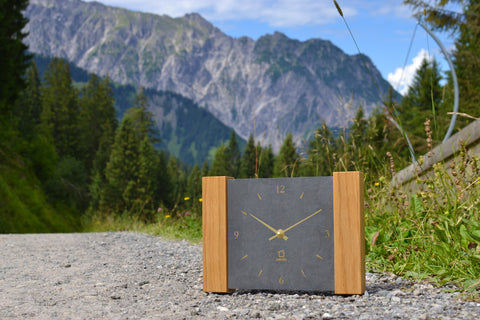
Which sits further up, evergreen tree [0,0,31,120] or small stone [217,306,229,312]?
evergreen tree [0,0,31,120]

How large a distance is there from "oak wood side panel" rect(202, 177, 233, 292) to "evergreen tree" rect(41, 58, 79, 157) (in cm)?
3745

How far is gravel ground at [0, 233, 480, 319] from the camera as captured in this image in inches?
96.3

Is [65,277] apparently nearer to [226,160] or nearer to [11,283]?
[11,283]

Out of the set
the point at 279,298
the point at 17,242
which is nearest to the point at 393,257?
the point at 279,298

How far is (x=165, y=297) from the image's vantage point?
293 centimetres

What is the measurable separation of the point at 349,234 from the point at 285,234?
474 mm

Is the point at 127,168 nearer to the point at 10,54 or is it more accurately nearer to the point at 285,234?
the point at 10,54

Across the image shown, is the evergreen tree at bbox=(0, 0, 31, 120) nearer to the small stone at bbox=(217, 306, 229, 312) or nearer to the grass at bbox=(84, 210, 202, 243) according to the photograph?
the grass at bbox=(84, 210, 202, 243)

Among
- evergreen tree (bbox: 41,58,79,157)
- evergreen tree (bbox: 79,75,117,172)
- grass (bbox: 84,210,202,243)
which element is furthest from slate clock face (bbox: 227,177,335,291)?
evergreen tree (bbox: 79,75,117,172)

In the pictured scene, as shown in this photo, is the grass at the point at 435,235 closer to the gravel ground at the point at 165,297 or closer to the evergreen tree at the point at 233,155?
the gravel ground at the point at 165,297

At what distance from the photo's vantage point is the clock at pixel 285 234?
2.82 m

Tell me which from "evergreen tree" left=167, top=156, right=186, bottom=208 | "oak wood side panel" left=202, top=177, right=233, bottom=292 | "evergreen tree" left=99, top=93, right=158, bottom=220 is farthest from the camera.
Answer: "evergreen tree" left=99, top=93, right=158, bottom=220

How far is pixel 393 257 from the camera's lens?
3.36 m

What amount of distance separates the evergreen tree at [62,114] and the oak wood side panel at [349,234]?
38.2 meters
